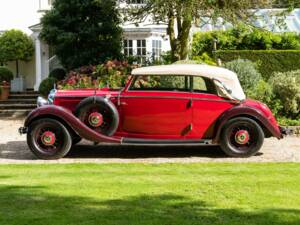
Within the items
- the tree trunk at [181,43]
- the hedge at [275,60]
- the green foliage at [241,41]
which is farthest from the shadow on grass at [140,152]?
the green foliage at [241,41]

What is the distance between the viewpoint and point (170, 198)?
7055 millimetres

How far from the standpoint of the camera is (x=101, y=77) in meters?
17.4

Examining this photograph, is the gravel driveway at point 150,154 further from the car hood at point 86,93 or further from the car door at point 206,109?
the car hood at point 86,93

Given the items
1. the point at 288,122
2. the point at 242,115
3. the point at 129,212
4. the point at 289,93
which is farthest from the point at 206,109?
the point at 289,93

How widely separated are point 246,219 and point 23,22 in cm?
2191

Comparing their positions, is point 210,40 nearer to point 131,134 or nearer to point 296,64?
point 296,64

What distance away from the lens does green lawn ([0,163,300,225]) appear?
20.2ft

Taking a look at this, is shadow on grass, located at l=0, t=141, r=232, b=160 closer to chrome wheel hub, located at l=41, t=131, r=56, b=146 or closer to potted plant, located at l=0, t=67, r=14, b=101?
chrome wheel hub, located at l=41, t=131, r=56, b=146

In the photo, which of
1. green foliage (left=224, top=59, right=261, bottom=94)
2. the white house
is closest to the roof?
green foliage (left=224, top=59, right=261, bottom=94)

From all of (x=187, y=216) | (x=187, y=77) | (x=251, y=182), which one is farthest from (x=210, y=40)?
(x=187, y=216)

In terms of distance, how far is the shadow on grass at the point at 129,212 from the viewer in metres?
6.02

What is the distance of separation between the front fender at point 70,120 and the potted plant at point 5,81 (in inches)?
526

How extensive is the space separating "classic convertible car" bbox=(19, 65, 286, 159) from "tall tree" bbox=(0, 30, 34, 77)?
14913 millimetres

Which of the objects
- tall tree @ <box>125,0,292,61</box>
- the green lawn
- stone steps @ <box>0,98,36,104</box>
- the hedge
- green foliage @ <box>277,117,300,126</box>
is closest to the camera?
the green lawn
